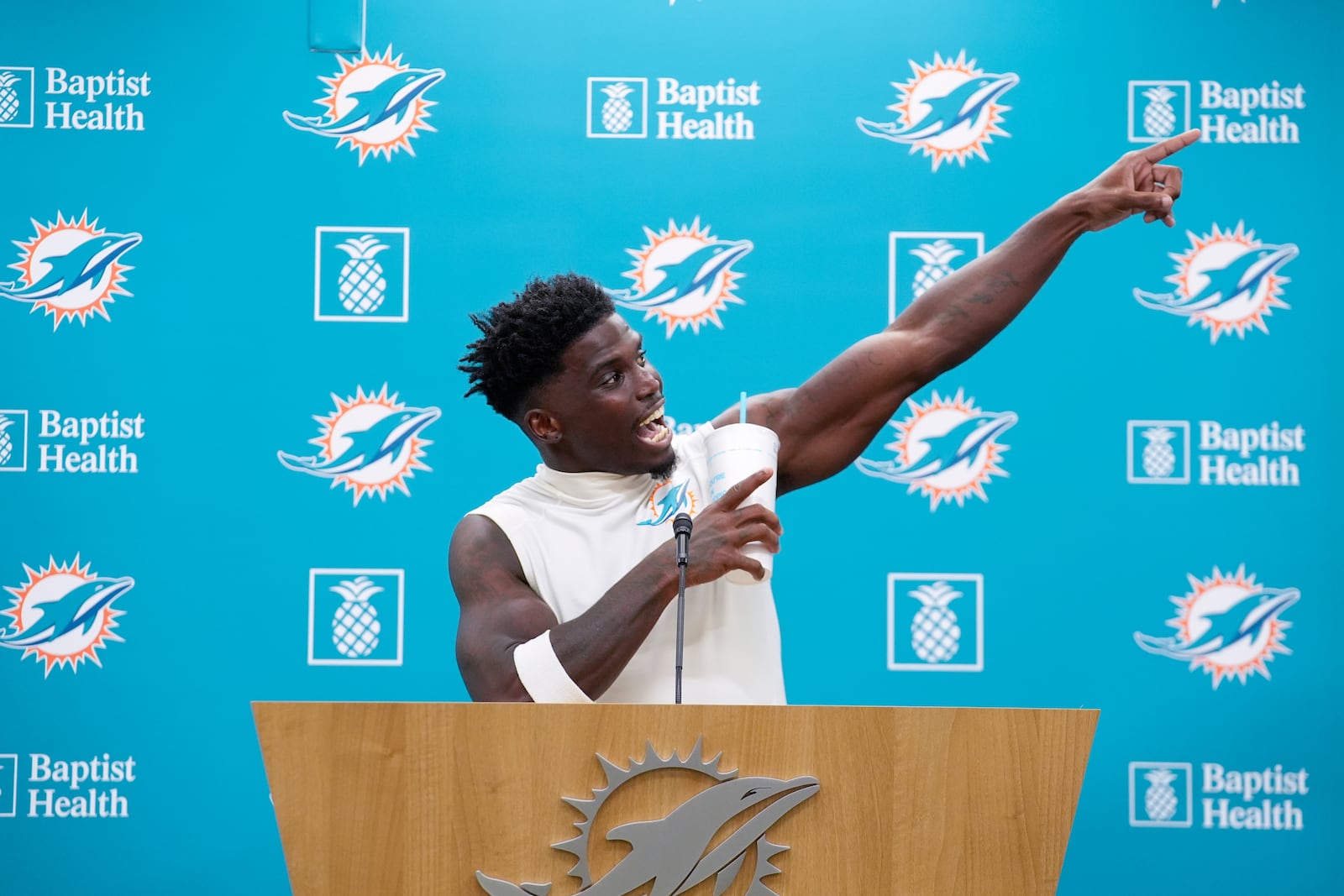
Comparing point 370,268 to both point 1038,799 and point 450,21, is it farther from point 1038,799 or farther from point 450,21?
point 1038,799

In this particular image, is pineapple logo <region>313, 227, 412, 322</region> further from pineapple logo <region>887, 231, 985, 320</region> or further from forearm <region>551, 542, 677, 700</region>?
forearm <region>551, 542, 677, 700</region>

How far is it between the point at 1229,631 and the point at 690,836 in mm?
2258

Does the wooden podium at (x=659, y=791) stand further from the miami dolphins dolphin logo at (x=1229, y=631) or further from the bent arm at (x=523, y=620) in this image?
the miami dolphins dolphin logo at (x=1229, y=631)

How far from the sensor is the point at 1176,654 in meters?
3.32

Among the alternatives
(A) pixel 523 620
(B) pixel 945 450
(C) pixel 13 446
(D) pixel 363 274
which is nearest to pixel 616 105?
(D) pixel 363 274

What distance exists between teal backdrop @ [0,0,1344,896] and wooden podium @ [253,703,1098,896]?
1817 millimetres

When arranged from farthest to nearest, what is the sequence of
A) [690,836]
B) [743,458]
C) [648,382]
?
[648,382]
[743,458]
[690,836]

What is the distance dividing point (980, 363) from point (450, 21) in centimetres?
157

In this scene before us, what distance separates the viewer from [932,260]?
11.3 ft

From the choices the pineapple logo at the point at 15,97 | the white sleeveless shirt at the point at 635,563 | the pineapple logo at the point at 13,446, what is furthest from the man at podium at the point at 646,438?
the pineapple logo at the point at 15,97

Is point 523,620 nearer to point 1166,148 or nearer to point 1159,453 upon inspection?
point 1166,148

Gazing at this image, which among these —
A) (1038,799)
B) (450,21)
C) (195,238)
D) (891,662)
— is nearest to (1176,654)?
(891,662)

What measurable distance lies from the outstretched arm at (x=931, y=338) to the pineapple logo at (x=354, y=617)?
1.25 meters

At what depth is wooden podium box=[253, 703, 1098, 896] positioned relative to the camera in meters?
1.47
